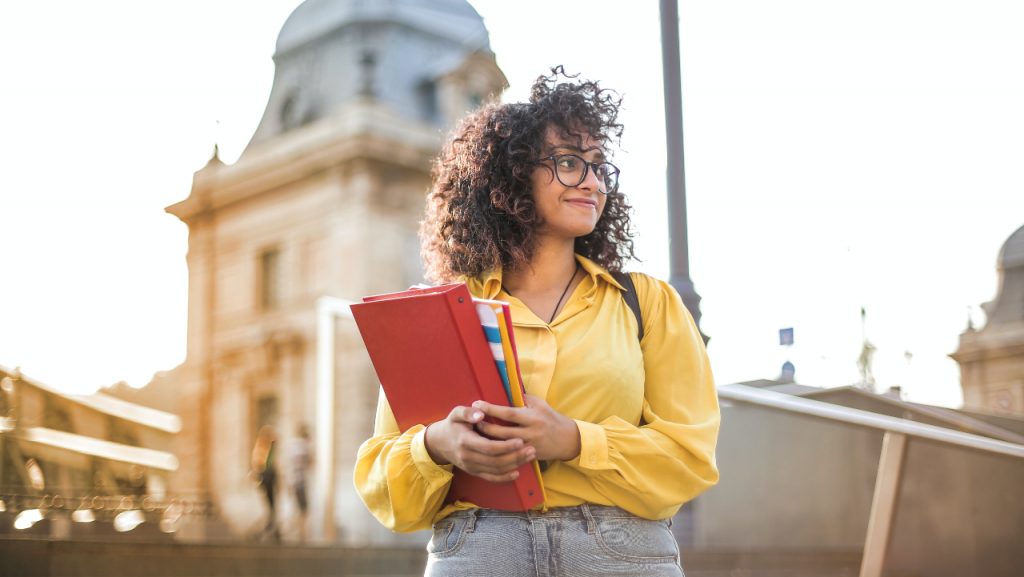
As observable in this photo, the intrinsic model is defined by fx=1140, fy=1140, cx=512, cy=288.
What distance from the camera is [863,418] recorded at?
4.25 metres

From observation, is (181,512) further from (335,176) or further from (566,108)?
(566,108)

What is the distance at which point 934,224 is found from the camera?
479 cm

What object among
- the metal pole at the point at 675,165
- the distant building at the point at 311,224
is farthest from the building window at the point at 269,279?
the metal pole at the point at 675,165

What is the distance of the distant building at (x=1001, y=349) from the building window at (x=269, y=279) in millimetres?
10841

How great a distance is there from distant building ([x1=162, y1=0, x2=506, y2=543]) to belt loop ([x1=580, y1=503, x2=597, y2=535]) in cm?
898

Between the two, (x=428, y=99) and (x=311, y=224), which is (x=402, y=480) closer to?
(x=311, y=224)

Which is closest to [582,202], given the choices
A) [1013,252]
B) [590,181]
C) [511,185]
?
[590,181]

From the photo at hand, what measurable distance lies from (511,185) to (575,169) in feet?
0.49

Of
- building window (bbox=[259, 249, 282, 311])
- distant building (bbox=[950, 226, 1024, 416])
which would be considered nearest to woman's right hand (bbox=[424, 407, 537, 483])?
distant building (bbox=[950, 226, 1024, 416])

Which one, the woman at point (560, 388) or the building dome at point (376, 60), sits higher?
the building dome at point (376, 60)

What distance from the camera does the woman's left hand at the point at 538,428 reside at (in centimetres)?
209

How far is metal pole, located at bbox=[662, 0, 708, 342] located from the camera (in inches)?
218

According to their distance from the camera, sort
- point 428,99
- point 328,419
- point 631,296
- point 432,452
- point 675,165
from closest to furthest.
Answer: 1. point 432,452
2. point 631,296
3. point 675,165
4. point 328,419
5. point 428,99

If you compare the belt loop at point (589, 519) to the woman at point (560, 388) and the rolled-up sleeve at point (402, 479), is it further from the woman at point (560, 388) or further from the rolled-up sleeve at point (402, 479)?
the rolled-up sleeve at point (402, 479)
